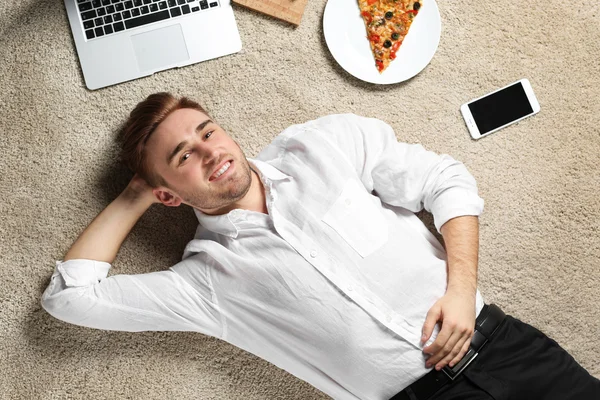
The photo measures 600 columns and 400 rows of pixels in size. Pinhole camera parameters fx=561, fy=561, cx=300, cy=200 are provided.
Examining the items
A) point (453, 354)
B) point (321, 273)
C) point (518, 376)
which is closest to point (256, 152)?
point (321, 273)

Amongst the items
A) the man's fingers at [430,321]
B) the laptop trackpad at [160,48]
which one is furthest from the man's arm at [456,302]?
the laptop trackpad at [160,48]

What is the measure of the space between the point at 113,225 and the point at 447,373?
1.18 meters

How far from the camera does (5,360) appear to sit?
2.07 meters

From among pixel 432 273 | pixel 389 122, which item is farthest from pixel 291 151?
pixel 432 273

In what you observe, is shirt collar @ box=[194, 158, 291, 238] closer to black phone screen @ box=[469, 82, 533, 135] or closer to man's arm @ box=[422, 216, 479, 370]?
man's arm @ box=[422, 216, 479, 370]

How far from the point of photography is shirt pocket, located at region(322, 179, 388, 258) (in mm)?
1726

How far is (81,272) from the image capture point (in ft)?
5.97

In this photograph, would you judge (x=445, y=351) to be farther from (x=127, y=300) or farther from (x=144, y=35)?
(x=144, y=35)

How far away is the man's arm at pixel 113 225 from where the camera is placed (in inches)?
73.7

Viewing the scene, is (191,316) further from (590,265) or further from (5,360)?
(590,265)

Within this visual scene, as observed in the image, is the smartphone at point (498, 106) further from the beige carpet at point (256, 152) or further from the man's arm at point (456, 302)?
the man's arm at point (456, 302)

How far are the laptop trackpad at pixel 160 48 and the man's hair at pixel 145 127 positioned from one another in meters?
0.26

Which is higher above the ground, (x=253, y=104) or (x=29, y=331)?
(x=253, y=104)

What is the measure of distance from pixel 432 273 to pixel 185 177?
2.70 ft
